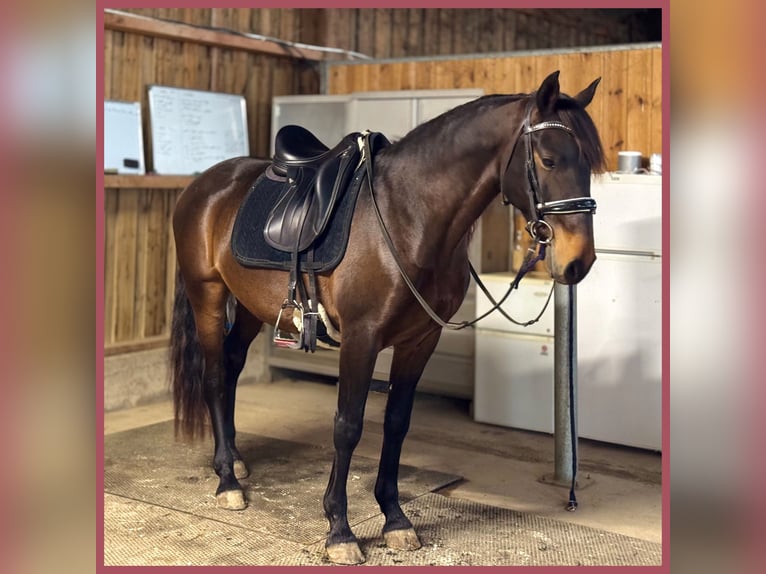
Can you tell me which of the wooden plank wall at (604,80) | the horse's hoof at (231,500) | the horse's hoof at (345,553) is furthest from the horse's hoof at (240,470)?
the wooden plank wall at (604,80)

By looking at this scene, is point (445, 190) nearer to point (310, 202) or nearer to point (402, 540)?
point (310, 202)

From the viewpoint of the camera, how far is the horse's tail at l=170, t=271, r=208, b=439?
11.8ft

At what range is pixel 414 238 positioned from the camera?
2.62m

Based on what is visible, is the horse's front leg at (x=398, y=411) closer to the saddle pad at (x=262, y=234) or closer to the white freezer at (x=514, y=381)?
the saddle pad at (x=262, y=234)

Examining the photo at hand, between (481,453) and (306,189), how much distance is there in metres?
1.82

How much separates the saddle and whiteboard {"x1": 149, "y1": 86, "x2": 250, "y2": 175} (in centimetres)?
232

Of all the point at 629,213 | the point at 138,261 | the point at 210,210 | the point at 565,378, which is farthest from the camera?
the point at 138,261

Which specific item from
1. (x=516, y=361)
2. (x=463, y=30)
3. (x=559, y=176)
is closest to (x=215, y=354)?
(x=559, y=176)

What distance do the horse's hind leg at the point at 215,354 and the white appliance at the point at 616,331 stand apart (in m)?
1.73
